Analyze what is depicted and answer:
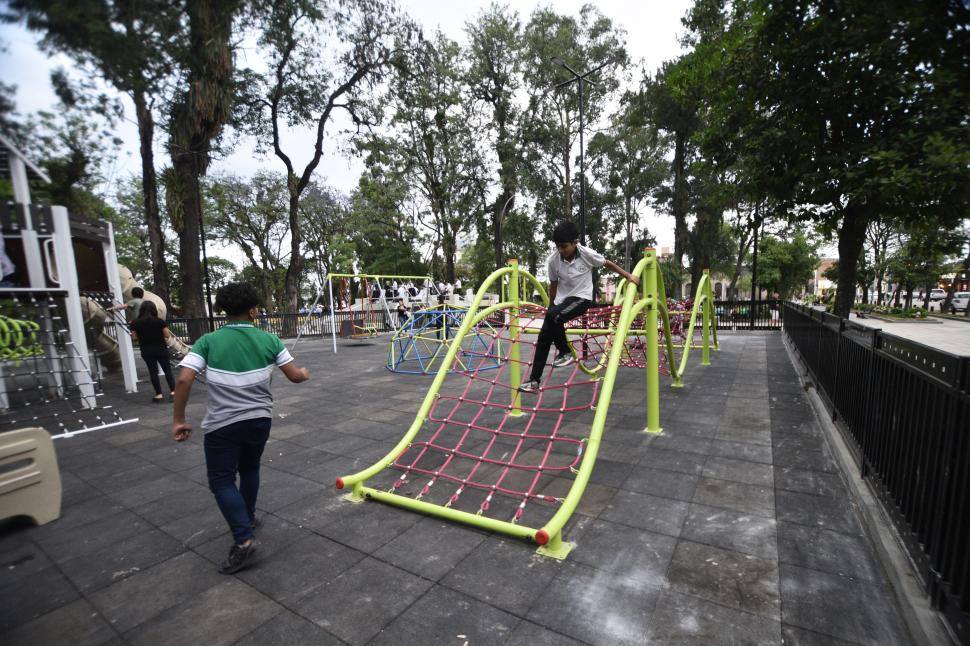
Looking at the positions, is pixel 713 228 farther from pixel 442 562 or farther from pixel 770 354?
pixel 442 562

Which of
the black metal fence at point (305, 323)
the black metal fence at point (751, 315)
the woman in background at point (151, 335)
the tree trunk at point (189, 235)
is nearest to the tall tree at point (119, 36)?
the woman in background at point (151, 335)

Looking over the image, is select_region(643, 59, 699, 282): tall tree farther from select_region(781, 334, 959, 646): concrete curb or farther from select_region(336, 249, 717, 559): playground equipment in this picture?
select_region(781, 334, 959, 646): concrete curb

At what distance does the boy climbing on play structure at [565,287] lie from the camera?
14.6 feet

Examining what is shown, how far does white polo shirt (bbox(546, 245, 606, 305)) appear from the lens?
4559 mm

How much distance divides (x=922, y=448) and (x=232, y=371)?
359 cm

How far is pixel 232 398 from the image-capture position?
8.11 ft

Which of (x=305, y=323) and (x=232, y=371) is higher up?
(x=232, y=371)

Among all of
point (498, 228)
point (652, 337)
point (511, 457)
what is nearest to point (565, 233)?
point (652, 337)

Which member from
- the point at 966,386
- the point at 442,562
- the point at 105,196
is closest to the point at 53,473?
the point at 105,196

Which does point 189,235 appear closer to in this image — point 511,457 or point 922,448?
point 511,457

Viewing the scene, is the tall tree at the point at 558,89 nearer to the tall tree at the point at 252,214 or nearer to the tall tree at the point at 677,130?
the tall tree at the point at 677,130

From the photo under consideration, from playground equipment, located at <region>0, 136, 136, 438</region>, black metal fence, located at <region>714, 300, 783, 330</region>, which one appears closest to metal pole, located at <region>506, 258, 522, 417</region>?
playground equipment, located at <region>0, 136, 136, 438</region>

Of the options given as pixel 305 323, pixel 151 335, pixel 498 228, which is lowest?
pixel 305 323

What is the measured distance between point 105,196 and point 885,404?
4.39m
